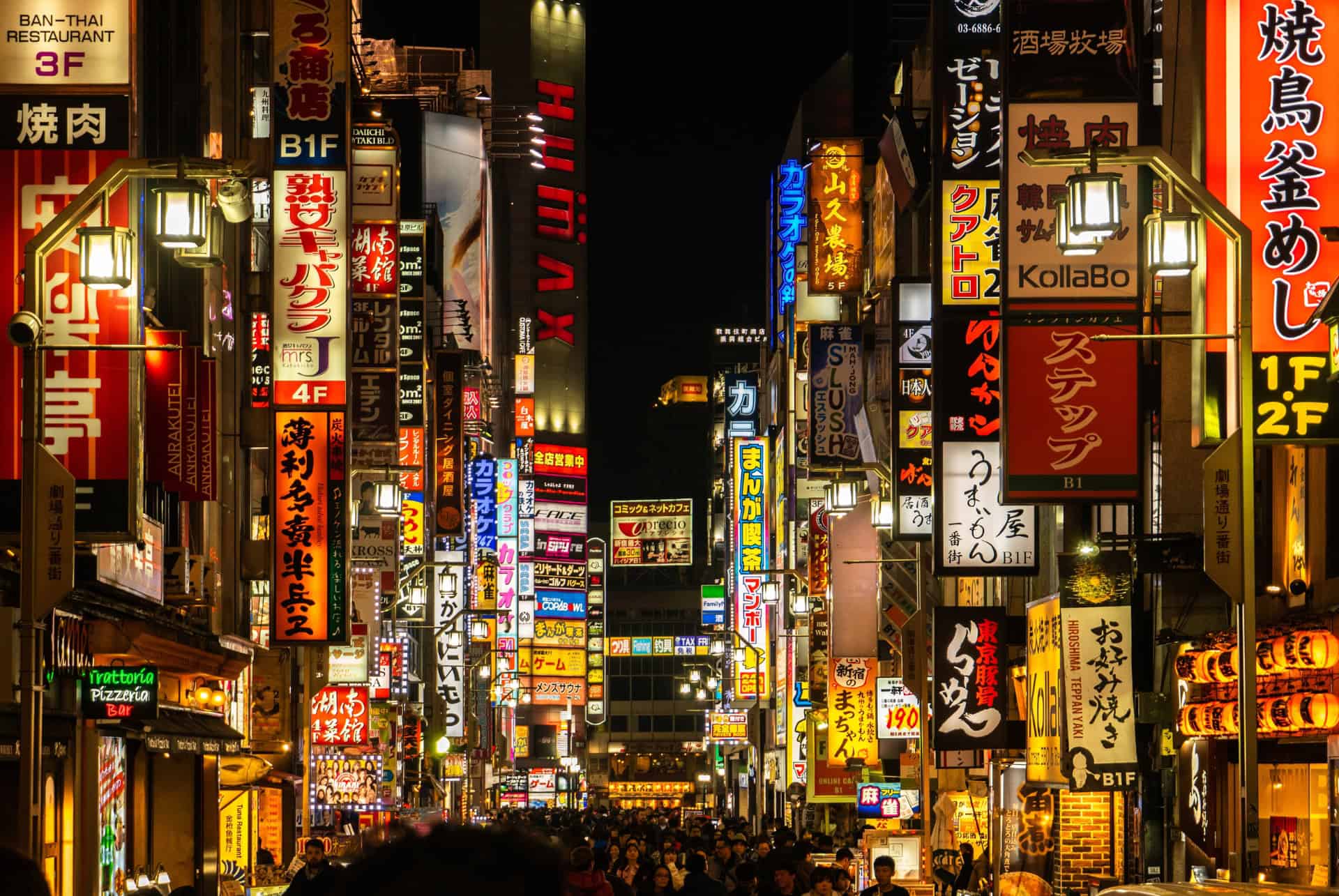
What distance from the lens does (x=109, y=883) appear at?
2434cm

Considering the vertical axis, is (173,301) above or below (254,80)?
below

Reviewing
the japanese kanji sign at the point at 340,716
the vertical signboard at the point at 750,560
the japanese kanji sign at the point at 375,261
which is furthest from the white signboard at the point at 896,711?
the vertical signboard at the point at 750,560

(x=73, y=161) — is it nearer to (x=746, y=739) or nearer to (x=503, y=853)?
(x=503, y=853)

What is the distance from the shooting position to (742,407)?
94.6 meters

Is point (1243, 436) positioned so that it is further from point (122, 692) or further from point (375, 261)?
point (375, 261)

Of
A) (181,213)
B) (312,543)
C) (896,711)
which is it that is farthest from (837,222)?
(181,213)

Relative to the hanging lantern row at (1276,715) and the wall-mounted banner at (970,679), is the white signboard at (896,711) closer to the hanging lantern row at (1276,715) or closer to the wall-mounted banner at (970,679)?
the wall-mounted banner at (970,679)

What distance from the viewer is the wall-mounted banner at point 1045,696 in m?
22.7

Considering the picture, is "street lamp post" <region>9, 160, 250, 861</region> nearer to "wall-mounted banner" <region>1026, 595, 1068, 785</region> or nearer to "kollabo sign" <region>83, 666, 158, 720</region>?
"kollabo sign" <region>83, 666, 158, 720</region>

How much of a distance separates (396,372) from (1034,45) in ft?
61.0

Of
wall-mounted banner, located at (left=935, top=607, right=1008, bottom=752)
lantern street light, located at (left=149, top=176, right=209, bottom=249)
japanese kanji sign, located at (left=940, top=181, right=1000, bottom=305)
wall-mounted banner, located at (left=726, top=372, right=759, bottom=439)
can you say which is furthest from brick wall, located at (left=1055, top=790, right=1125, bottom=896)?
wall-mounted banner, located at (left=726, top=372, right=759, bottom=439)

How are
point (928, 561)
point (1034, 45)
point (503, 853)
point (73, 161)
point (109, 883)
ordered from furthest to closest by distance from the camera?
point (928, 561) < point (109, 883) < point (1034, 45) < point (73, 161) < point (503, 853)

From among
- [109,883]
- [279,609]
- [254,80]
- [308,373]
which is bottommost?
[109,883]

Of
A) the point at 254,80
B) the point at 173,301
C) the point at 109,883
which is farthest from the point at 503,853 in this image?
the point at 254,80
